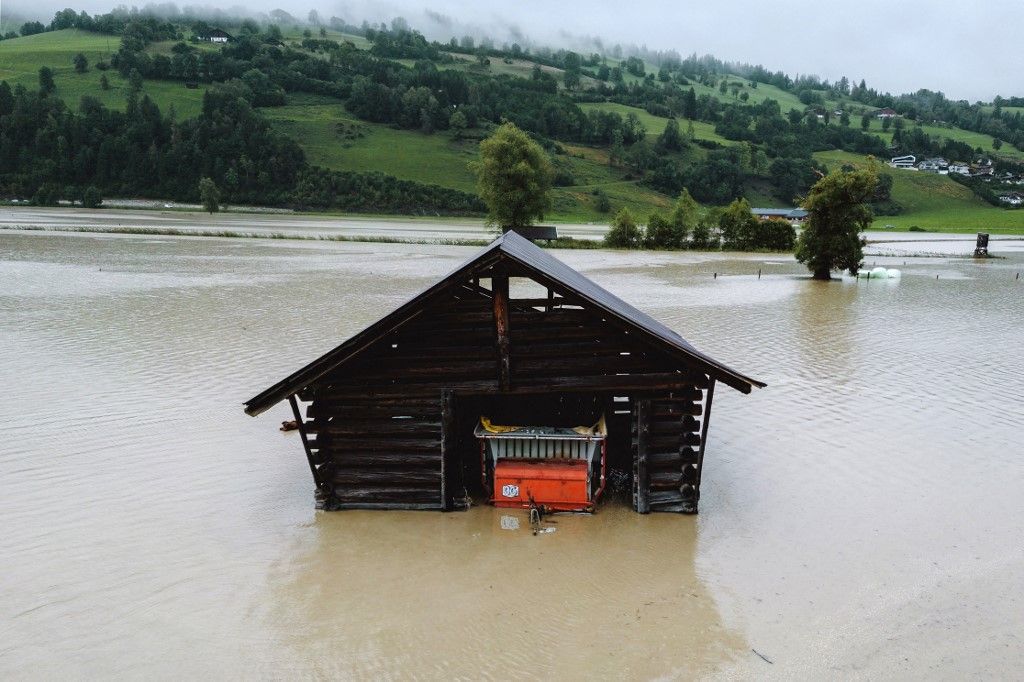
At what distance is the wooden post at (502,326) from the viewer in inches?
385

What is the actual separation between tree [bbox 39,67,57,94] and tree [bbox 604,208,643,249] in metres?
137

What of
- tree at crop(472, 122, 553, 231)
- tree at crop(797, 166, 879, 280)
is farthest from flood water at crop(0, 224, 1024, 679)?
tree at crop(472, 122, 553, 231)

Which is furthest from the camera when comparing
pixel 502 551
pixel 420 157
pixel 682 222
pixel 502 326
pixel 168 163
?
pixel 420 157

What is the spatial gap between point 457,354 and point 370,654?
13.8ft

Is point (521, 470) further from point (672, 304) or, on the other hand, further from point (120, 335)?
point (672, 304)

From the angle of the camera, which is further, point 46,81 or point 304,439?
point 46,81

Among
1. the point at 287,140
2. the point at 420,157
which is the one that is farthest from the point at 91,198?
the point at 420,157

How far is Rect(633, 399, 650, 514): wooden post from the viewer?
9.95 m

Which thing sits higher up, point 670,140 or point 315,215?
point 670,140

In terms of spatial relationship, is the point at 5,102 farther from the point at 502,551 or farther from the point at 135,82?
the point at 502,551

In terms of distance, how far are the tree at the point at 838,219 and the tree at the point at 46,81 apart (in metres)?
160

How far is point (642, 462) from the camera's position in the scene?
33.1ft

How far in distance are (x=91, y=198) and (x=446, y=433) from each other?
128m

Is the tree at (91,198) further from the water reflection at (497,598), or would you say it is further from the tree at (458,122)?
the water reflection at (497,598)
